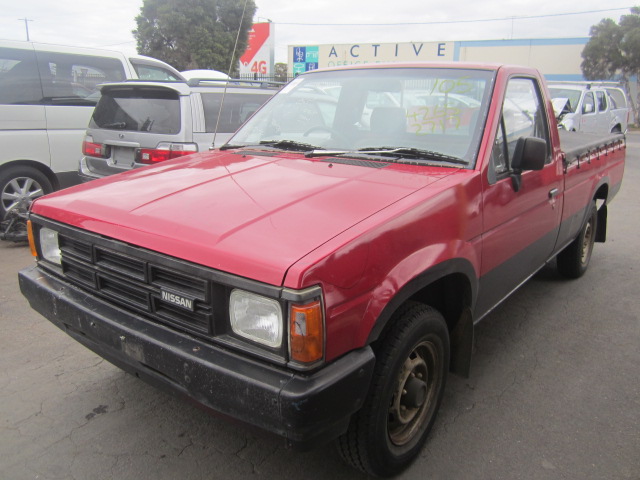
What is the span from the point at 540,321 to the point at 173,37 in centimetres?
2312

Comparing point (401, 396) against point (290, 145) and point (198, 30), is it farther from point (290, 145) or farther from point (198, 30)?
point (198, 30)

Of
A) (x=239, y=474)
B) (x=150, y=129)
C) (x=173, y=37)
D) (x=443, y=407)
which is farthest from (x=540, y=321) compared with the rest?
(x=173, y=37)

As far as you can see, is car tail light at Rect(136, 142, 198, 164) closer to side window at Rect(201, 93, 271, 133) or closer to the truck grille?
side window at Rect(201, 93, 271, 133)

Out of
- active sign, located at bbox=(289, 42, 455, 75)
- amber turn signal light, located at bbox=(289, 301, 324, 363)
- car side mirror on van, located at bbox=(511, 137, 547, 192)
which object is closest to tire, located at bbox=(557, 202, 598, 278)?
car side mirror on van, located at bbox=(511, 137, 547, 192)

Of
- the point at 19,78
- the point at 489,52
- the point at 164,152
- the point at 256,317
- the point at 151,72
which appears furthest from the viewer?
the point at 489,52

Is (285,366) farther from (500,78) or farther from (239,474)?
(500,78)

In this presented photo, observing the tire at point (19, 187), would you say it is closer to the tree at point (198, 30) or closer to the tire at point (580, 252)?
the tire at point (580, 252)

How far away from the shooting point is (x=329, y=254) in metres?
1.85

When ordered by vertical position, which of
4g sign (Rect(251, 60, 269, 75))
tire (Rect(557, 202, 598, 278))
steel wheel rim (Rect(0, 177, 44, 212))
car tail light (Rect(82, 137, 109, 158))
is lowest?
tire (Rect(557, 202, 598, 278))

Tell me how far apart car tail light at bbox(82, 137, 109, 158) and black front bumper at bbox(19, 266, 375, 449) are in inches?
159

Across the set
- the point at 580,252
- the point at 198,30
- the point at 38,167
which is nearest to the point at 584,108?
the point at 580,252

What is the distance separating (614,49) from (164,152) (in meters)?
31.2

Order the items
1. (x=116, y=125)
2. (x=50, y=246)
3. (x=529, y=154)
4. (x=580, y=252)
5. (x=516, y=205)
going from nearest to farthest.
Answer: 1. (x=50, y=246)
2. (x=529, y=154)
3. (x=516, y=205)
4. (x=580, y=252)
5. (x=116, y=125)

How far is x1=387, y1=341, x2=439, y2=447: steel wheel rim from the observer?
2.38 metres
